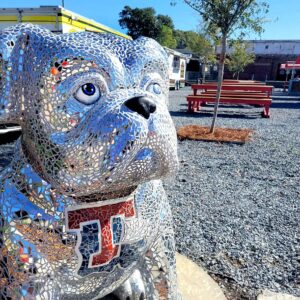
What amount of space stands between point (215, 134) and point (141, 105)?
583 cm

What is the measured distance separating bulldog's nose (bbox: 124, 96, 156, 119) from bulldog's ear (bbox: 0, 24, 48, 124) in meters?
0.30

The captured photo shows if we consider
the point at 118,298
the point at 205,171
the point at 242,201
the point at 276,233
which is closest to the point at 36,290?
the point at 118,298

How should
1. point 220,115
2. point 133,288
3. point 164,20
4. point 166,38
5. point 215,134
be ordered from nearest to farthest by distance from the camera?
point 133,288 → point 215,134 → point 220,115 → point 166,38 → point 164,20

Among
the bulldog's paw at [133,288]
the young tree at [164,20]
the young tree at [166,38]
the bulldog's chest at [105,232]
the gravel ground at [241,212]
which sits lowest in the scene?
the gravel ground at [241,212]

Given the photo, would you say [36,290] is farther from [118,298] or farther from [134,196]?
→ [118,298]

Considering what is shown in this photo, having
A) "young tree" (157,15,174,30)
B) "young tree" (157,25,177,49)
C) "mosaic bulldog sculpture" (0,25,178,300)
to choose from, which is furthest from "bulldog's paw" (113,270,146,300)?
"young tree" (157,15,174,30)

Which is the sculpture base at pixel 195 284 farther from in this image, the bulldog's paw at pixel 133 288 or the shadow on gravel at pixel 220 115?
the shadow on gravel at pixel 220 115

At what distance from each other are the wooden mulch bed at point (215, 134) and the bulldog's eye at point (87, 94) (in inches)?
209

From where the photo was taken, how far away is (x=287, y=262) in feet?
7.51

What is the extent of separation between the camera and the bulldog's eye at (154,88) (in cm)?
94

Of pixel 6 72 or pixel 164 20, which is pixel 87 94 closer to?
pixel 6 72

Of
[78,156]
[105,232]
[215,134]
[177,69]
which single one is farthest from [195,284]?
[177,69]

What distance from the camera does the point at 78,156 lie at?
80cm

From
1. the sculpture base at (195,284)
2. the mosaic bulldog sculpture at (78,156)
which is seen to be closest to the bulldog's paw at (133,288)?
the sculpture base at (195,284)
